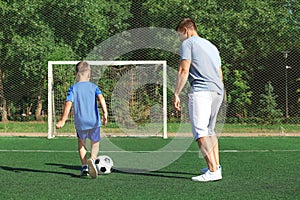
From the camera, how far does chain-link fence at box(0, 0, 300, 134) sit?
25312 millimetres

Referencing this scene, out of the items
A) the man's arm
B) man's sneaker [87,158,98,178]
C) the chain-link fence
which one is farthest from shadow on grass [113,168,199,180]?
the chain-link fence

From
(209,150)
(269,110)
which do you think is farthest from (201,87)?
(269,110)

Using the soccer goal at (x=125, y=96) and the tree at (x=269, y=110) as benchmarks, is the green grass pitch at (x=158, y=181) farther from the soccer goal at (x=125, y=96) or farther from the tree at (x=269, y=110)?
the tree at (x=269, y=110)

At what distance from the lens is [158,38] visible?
25.4 metres

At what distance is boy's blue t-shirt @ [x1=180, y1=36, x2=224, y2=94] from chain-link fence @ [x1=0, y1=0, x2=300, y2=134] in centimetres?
1777

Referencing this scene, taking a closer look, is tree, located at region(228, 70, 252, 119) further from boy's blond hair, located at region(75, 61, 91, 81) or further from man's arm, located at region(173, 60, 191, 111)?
man's arm, located at region(173, 60, 191, 111)

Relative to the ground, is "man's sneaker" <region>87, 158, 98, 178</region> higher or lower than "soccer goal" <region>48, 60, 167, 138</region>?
lower

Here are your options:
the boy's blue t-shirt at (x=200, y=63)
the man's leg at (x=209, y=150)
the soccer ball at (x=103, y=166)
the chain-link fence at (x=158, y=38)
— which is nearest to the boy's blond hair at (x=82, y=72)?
the soccer ball at (x=103, y=166)

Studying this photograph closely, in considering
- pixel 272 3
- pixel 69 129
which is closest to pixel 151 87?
pixel 69 129

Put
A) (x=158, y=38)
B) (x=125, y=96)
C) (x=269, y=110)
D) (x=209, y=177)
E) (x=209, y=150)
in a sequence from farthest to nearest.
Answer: (x=158, y=38), (x=269, y=110), (x=125, y=96), (x=209, y=150), (x=209, y=177)

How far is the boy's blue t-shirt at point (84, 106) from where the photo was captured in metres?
7.23

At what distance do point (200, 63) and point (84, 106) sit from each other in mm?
1608

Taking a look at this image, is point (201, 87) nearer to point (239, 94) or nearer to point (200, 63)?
point (200, 63)

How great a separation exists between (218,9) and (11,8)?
9.57 m
